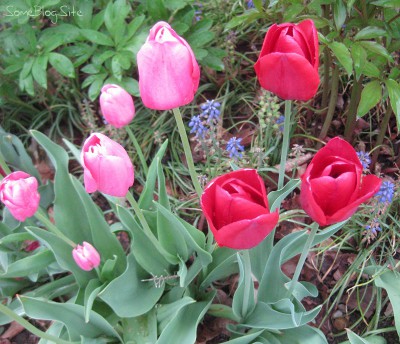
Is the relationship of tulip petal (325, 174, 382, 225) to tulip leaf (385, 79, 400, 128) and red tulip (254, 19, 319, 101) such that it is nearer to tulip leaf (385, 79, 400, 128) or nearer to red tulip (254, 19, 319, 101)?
red tulip (254, 19, 319, 101)

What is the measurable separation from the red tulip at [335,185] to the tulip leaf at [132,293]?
64 cm

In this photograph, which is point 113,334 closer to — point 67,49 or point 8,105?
point 67,49

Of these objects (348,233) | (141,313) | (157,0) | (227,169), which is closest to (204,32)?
(157,0)

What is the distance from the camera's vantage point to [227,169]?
1904mm

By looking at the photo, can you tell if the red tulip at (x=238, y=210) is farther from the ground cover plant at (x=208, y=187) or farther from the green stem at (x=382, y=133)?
the green stem at (x=382, y=133)

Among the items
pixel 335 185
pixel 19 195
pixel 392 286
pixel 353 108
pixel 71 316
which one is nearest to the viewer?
pixel 335 185

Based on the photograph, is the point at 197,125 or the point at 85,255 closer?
the point at 85,255

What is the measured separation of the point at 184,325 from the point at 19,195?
553 millimetres

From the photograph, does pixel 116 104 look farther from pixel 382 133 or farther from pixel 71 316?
pixel 382 133

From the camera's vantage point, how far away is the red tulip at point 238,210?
A: 2.86ft

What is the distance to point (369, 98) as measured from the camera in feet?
4.57

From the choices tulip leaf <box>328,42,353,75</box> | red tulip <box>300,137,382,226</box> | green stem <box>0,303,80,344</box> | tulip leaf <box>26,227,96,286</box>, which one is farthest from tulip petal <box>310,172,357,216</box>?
tulip leaf <box>26,227,96,286</box>

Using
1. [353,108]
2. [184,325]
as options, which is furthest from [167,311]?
[353,108]

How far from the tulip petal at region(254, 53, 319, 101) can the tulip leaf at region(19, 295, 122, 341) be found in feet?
2.42
